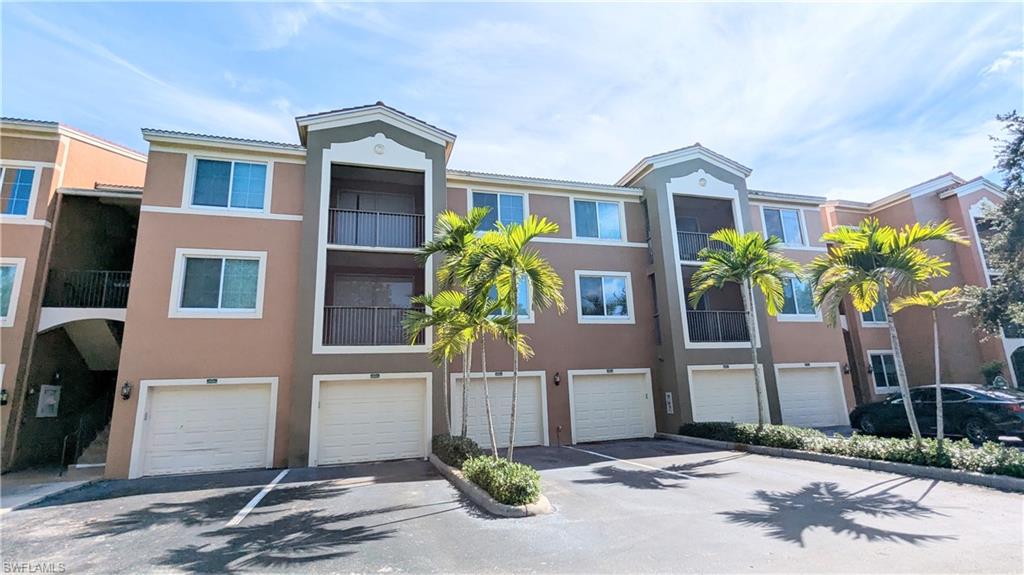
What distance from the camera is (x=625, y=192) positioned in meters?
16.7

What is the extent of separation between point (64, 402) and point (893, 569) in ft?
61.5

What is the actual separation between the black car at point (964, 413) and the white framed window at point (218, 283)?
57.9 feet

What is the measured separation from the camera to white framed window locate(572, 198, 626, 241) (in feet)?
53.0

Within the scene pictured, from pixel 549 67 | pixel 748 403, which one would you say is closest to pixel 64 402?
pixel 549 67

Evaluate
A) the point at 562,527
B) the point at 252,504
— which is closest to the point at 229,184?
the point at 252,504

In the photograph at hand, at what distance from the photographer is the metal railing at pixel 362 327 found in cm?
1290

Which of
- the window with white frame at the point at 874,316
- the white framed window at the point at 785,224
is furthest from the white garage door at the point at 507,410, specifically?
the window with white frame at the point at 874,316

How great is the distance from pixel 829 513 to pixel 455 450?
695 cm

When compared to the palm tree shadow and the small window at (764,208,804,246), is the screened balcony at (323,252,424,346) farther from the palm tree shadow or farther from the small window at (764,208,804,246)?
the small window at (764,208,804,246)

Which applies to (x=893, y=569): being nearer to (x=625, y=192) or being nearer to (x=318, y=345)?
(x=318, y=345)

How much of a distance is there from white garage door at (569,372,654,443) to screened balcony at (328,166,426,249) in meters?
6.86

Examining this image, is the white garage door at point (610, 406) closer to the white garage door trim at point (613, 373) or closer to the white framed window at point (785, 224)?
the white garage door trim at point (613, 373)

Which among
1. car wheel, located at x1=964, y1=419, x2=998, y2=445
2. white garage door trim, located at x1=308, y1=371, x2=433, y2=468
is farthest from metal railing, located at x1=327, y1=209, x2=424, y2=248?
car wheel, located at x1=964, y1=419, x2=998, y2=445

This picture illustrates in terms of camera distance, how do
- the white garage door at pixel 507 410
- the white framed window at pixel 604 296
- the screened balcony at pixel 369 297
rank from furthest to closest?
the white framed window at pixel 604 296
the white garage door at pixel 507 410
the screened balcony at pixel 369 297
